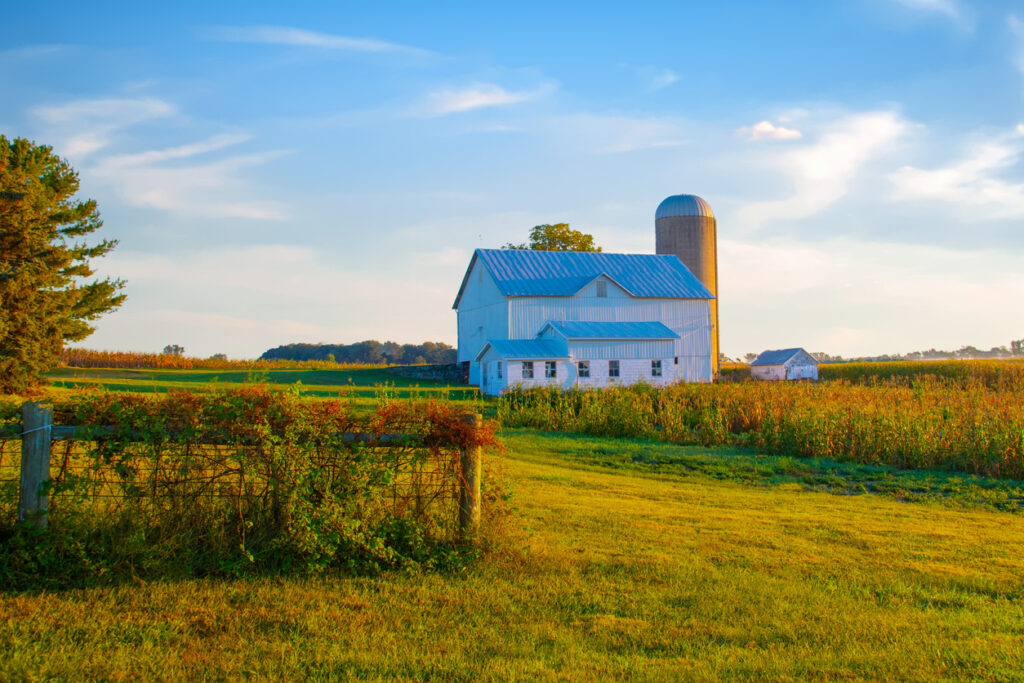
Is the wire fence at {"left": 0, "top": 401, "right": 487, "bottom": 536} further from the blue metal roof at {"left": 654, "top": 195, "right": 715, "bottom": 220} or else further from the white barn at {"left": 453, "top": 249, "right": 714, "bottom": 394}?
the blue metal roof at {"left": 654, "top": 195, "right": 715, "bottom": 220}

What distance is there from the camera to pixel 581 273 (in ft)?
147

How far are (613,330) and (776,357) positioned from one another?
20.8 meters

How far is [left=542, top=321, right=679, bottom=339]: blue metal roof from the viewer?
38.9 m

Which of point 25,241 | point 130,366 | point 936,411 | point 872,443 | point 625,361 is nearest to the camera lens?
point 872,443

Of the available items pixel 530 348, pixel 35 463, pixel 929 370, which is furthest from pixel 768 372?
pixel 35 463

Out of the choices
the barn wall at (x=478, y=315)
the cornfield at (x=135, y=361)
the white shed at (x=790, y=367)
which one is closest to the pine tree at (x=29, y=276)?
the cornfield at (x=135, y=361)

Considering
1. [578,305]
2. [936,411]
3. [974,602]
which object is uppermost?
[578,305]

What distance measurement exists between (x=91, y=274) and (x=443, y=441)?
→ 35.7 m

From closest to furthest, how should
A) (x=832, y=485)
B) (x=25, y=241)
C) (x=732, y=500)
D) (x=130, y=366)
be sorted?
(x=732, y=500)
(x=832, y=485)
(x=25, y=241)
(x=130, y=366)

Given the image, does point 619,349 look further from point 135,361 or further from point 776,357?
point 135,361

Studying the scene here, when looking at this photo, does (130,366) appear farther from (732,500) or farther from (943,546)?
(943,546)

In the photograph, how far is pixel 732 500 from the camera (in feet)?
34.1

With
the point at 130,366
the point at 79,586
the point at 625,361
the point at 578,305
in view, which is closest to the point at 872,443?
the point at 79,586

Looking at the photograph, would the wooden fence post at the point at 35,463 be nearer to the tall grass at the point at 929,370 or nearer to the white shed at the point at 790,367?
the tall grass at the point at 929,370
